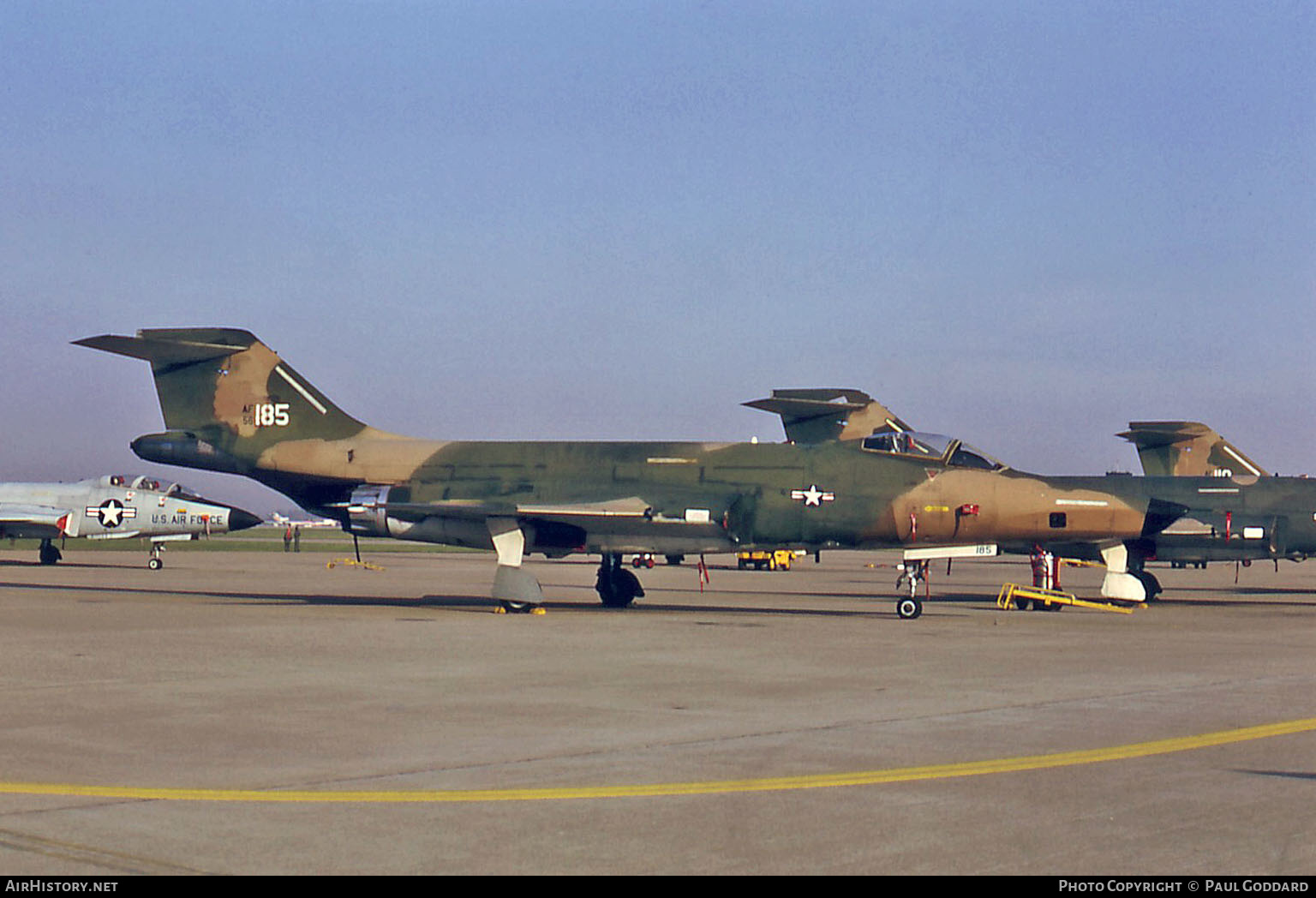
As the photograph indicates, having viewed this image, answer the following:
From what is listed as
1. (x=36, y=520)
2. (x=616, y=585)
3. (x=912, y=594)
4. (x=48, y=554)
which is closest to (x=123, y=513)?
(x=36, y=520)

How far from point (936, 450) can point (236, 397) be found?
43.8 ft

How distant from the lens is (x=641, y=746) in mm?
9922

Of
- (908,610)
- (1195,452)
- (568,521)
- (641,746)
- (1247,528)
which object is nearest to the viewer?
(641,746)

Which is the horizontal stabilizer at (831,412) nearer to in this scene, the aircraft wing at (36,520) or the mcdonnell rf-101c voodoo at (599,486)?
the mcdonnell rf-101c voodoo at (599,486)

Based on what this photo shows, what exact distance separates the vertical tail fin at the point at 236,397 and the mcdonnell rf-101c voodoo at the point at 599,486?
3 cm

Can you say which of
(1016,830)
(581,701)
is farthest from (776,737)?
(1016,830)

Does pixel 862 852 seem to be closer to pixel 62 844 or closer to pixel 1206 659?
pixel 62 844

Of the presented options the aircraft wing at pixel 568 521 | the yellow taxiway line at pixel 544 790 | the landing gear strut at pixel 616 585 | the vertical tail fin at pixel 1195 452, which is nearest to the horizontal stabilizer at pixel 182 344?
the aircraft wing at pixel 568 521

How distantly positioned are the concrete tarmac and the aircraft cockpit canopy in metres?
3.26

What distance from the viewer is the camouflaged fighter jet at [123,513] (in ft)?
145

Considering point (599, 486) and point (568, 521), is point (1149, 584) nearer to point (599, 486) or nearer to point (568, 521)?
point (599, 486)

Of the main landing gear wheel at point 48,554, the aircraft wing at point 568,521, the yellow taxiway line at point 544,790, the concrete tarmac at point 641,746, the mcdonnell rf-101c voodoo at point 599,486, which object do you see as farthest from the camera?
the main landing gear wheel at point 48,554

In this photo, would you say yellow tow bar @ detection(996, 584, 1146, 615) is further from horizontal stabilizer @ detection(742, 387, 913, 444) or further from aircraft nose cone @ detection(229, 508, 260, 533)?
aircraft nose cone @ detection(229, 508, 260, 533)

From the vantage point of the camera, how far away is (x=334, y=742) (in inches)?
395
